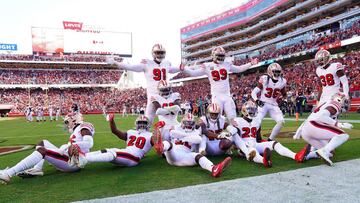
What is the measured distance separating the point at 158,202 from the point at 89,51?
59.5 meters

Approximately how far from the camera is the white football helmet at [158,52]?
7.61 metres

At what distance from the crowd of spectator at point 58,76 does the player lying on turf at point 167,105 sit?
2178 inches

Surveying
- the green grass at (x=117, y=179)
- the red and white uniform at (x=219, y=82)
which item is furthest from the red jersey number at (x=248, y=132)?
the red and white uniform at (x=219, y=82)

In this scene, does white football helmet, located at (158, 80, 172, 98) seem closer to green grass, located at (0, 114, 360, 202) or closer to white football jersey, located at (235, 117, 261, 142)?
green grass, located at (0, 114, 360, 202)

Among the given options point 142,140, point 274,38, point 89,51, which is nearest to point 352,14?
point 274,38

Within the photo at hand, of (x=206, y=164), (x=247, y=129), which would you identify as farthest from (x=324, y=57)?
(x=206, y=164)

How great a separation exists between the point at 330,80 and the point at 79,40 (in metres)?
57.4

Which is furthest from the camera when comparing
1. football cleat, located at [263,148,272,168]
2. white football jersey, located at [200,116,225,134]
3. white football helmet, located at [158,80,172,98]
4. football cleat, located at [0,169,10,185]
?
white football helmet, located at [158,80,172,98]

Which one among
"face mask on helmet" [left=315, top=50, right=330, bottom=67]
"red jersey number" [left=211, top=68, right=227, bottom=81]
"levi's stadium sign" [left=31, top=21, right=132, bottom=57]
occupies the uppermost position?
"levi's stadium sign" [left=31, top=21, right=132, bottom=57]

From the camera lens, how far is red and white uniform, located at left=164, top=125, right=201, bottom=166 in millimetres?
5773

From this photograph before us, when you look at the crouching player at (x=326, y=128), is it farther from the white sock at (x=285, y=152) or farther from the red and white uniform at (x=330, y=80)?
the red and white uniform at (x=330, y=80)

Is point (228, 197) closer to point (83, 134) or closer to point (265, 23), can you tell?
point (83, 134)

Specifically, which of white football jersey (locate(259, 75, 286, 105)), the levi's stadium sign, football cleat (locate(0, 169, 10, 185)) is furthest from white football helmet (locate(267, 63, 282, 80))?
the levi's stadium sign

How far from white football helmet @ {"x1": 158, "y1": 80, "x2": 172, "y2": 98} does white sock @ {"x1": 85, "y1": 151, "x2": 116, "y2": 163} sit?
2086mm
